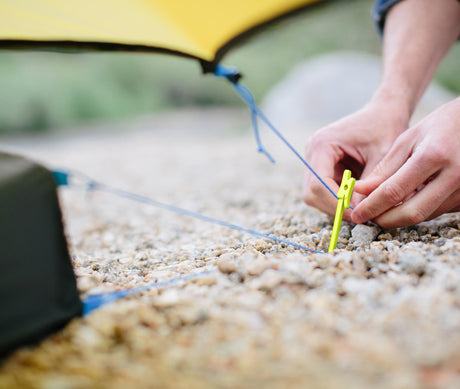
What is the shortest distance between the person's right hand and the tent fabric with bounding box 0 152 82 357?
49 centimetres

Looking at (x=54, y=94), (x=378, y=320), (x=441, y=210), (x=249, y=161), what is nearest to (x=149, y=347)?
(x=378, y=320)

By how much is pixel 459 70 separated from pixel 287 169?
401 cm

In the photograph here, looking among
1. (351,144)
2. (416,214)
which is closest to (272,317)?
(416,214)

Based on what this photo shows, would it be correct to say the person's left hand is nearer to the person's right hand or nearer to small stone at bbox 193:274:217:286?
the person's right hand

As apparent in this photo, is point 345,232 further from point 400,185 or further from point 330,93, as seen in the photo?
point 330,93

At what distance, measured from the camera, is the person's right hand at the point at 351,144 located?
80 centimetres

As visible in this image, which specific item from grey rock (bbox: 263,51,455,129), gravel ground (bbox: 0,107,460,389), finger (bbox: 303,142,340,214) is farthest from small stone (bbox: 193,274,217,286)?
grey rock (bbox: 263,51,455,129)

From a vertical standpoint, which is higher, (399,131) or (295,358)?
(399,131)

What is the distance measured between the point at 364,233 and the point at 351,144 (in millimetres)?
193

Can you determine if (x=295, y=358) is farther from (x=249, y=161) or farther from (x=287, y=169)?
(x=249, y=161)

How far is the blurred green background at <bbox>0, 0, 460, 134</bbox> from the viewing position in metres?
4.81

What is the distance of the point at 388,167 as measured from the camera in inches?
29.0

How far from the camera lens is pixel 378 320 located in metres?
0.48

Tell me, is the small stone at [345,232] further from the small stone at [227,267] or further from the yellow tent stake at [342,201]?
the small stone at [227,267]
